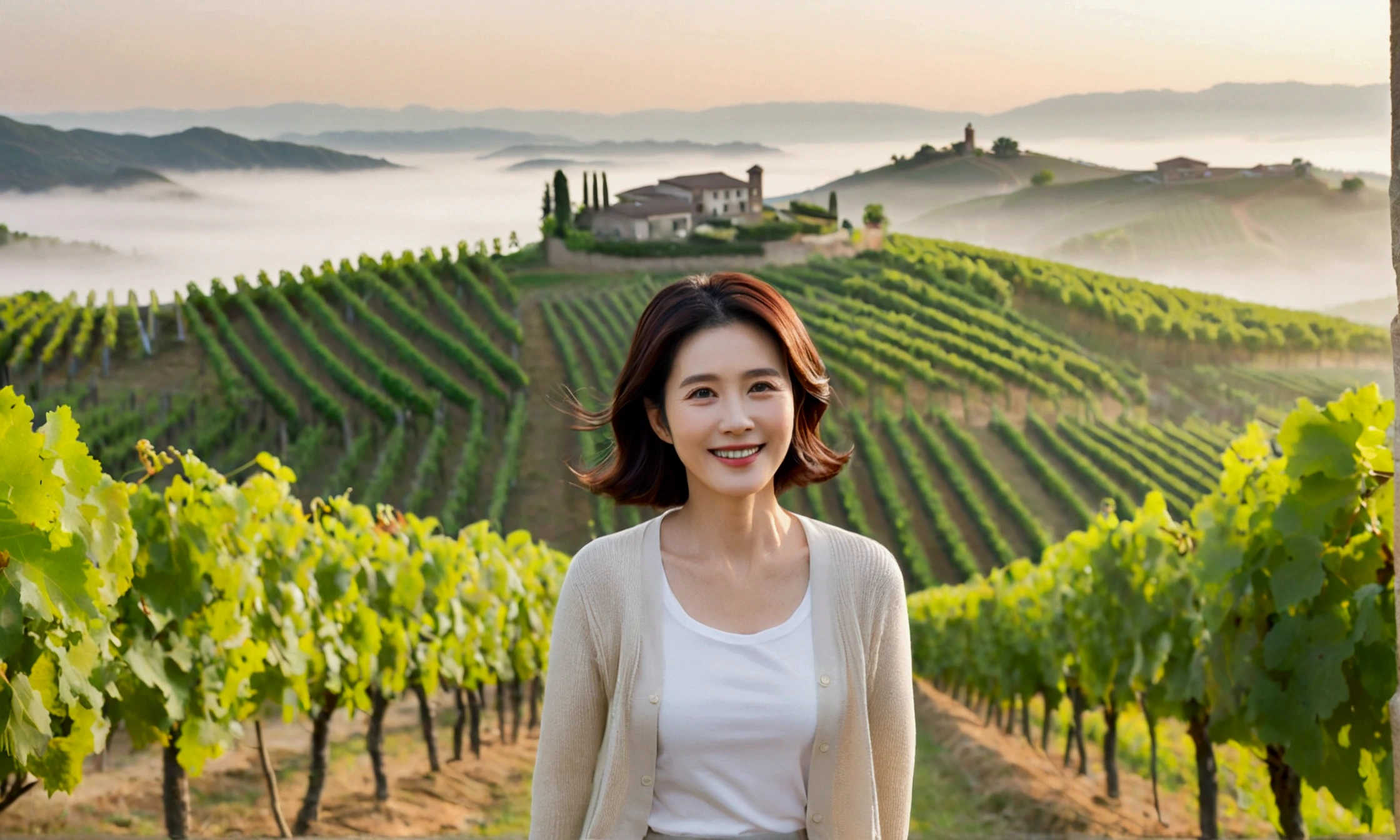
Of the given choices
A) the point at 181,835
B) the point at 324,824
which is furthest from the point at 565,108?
the point at 181,835

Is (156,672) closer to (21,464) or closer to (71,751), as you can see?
(71,751)

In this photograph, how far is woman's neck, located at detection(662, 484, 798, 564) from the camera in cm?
98

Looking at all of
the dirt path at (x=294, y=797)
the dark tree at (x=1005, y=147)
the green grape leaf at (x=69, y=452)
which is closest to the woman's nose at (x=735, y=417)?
the green grape leaf at (x=69, y=452)

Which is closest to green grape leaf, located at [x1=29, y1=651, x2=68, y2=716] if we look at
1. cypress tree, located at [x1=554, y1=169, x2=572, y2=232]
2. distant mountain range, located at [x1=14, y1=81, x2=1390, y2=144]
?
distant mountain range, located at [x1=14, y1=81, x2=1390, y2=144]

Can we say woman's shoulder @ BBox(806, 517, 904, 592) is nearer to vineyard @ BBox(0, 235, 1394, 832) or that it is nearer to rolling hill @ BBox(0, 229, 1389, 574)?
vineyard @ BBox(0, 235, 1394, 832)

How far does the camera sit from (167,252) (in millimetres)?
11195

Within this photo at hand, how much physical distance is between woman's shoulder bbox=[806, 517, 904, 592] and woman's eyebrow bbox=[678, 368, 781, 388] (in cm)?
13

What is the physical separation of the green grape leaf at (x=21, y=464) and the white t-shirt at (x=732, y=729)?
86 centimetres

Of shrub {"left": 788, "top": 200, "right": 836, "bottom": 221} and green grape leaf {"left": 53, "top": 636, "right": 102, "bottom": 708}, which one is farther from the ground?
shrub {"left": 788, "top": 200, "right": 836, "bottom": 221}

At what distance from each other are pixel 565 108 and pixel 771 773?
1094 cm

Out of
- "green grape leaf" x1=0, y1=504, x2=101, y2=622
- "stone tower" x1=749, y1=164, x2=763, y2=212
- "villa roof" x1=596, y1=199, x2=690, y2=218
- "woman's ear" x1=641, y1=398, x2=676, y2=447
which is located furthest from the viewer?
"villa roof" x1=596, y1=199, x2=690, y2=218

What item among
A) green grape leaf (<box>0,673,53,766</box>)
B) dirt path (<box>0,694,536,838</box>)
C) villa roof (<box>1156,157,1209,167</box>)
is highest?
villa roof (<box>1156,157,1209,167</box>)

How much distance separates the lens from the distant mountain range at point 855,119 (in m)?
11.2

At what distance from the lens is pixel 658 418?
102cm
